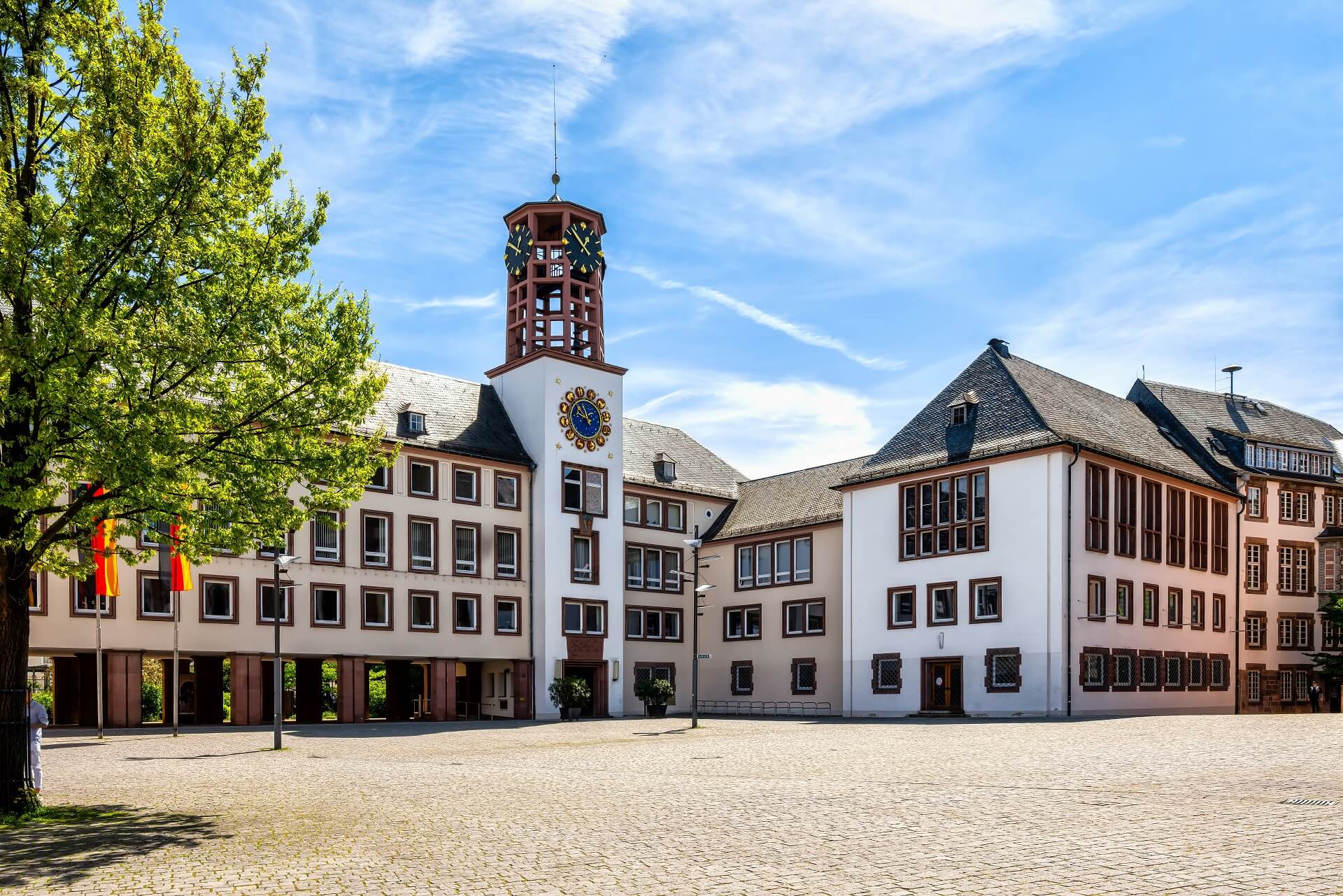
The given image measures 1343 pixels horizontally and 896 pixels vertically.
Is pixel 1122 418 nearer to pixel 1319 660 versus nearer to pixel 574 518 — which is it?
pixel 1319 660

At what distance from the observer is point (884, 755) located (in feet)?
86.0

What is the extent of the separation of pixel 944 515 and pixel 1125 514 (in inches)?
276

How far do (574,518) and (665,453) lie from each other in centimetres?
1074

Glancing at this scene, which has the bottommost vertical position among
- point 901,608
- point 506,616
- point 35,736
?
point 506,616

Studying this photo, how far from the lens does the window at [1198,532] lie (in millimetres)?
53406

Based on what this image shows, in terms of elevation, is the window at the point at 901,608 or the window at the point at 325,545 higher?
the window at the point at 325,545

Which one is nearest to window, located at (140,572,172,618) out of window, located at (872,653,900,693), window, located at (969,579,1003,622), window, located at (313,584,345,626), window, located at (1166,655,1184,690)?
window, located at (313,584,345,626)

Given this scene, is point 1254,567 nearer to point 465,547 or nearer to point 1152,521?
point 1152,521

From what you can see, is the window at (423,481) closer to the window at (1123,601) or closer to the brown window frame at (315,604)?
the brown window frame at (315,604)

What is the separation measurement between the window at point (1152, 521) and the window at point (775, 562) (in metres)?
15.3

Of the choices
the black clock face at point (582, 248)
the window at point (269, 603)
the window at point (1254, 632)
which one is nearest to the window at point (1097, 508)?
the window at point (1254, 632)

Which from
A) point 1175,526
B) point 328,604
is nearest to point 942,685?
point 1175,526

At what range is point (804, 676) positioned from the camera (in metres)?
57.9

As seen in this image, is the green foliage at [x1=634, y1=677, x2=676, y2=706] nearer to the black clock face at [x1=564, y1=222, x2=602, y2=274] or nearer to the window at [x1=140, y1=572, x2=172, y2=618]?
the black clock face at [x1=564, y1=222, x2=602, y2=274]
